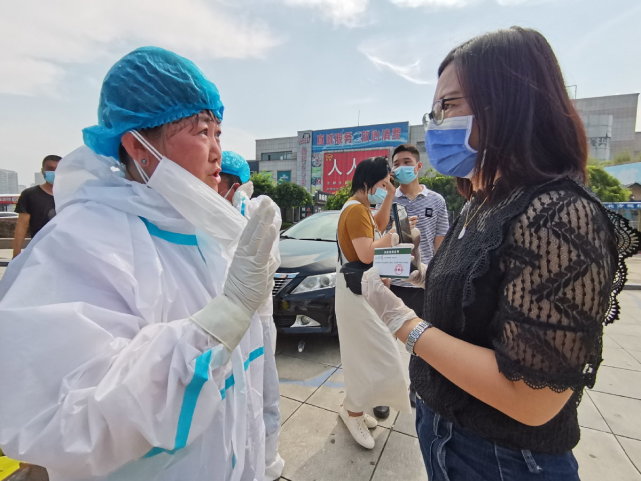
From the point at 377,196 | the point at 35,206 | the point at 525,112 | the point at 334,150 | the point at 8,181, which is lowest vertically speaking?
the point at 35,206

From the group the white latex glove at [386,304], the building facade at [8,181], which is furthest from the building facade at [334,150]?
the building facade at [8,181]

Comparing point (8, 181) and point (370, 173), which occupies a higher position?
point (8, 181)

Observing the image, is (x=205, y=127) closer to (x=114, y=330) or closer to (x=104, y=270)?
(x=104, y=270)

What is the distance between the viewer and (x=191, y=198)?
1048 mm

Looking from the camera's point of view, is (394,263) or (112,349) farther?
(394,263)

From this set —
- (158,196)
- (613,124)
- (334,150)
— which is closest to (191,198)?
(158,196)

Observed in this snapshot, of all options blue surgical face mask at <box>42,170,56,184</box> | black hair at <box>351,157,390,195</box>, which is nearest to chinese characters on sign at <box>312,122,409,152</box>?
blue surgical face mask at <box>42,170,56,184</box>

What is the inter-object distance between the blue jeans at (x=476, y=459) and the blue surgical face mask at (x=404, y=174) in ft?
7.09

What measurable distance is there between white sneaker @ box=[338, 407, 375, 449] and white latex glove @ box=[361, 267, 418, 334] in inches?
59.6

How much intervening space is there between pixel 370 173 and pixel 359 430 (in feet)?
5.87

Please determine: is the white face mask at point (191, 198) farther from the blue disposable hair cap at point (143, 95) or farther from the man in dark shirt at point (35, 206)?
the man in dark shirt at point (35, 206)

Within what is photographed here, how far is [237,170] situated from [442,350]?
8.13 feet

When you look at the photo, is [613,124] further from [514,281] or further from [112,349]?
[112,349]

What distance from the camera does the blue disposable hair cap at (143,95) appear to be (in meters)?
1.07
